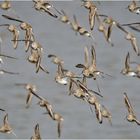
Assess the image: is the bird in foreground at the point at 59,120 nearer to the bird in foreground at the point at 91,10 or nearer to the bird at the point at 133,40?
the bird in foreground at the point at 91,10

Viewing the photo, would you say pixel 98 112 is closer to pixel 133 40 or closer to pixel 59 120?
pixel 59 120

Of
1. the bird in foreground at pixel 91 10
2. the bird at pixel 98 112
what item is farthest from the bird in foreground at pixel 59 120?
the bird in foreground at pixel 91 10

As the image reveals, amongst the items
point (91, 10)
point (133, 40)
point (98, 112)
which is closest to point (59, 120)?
point (98, 112)

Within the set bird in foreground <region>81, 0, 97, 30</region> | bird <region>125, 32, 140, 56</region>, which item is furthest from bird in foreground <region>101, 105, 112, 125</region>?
bird <region>125, 32, 140, 56</region>

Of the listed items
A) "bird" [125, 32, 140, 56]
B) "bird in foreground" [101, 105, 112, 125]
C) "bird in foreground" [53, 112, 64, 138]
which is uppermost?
"bird" [125, 32, 140, 56]

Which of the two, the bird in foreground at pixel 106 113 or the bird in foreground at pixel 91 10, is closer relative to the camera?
the bird in foreground at pixel 106 113

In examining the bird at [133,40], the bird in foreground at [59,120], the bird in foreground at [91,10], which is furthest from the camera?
the bird at [133,40]

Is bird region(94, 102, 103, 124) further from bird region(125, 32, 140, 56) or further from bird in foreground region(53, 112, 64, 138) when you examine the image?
bird region(125, 32, 140, 56)

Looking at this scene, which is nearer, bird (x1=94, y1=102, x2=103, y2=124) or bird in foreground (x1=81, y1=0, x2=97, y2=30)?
bird (x1=94, y1=102, x2=103, y2=124)

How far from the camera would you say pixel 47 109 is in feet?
15.5

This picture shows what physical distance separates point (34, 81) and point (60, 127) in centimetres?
111

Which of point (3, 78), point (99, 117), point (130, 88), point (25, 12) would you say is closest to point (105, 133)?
point (99, 117)

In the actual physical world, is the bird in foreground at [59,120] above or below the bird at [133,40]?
below

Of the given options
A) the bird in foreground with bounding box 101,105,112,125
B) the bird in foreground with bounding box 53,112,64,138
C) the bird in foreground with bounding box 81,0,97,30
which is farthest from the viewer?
the bird in foreground with bounding box 81,0,97,30
